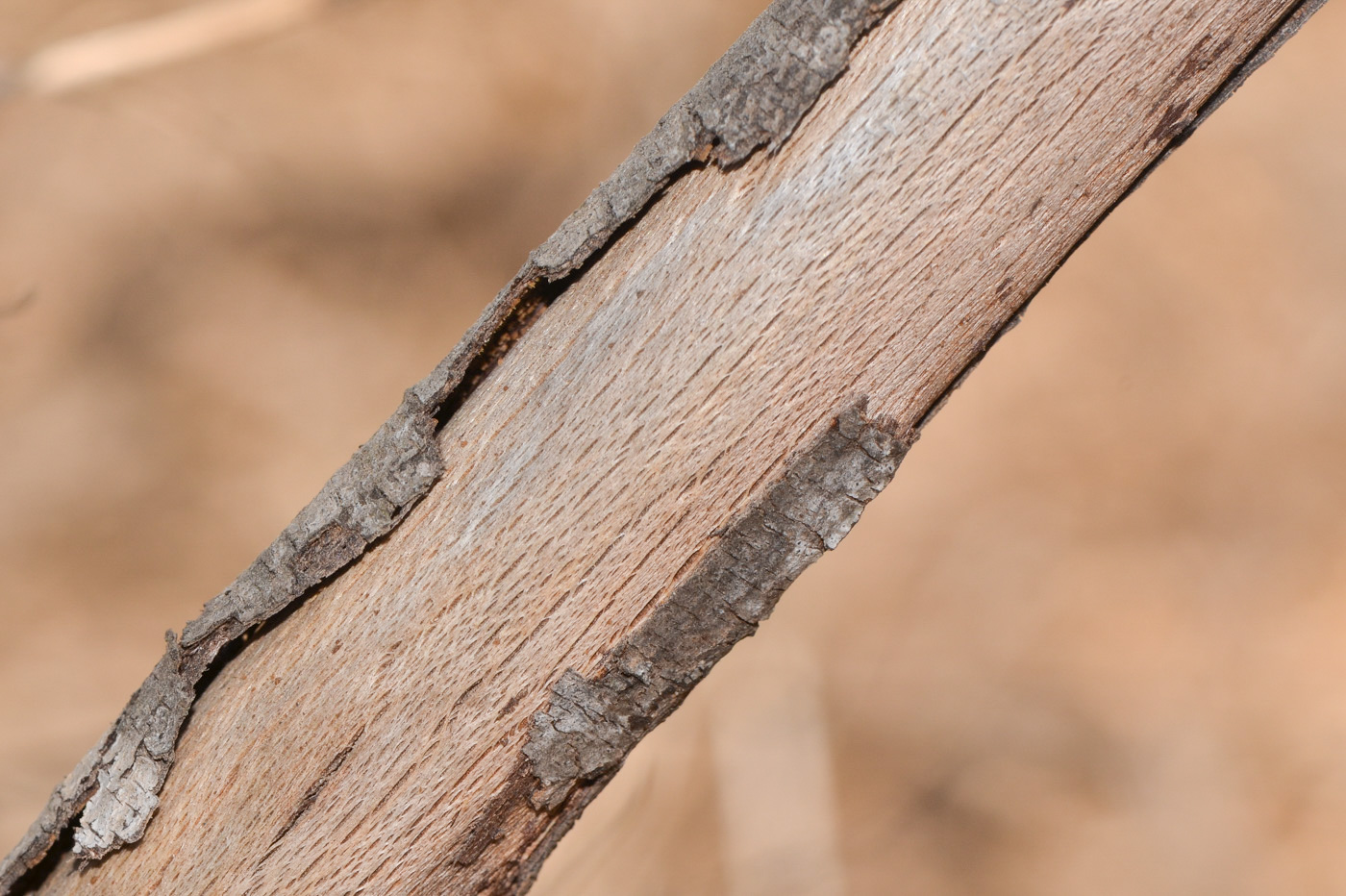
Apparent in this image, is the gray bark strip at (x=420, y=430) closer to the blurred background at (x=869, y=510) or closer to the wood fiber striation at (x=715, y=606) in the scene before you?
the wood fiber striation at (x=715, y=606)

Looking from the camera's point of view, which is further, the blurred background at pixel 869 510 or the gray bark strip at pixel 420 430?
the blurred background at pixel 869 510

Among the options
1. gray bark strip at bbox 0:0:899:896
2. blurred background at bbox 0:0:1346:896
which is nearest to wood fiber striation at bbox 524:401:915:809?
gray bark strip at bbox 0:0:899:896

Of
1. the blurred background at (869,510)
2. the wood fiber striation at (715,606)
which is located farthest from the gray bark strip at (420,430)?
the blurred background at (869,510)

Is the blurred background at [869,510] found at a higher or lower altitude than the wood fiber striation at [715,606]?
higher

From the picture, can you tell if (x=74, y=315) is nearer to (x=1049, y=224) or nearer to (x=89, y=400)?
(x=89, y=400)

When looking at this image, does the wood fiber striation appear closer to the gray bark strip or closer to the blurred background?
the gray bark strip

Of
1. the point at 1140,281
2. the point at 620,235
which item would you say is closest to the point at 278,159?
the point at 620,235

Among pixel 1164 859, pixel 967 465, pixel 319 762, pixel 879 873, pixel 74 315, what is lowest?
pixel 319 762
